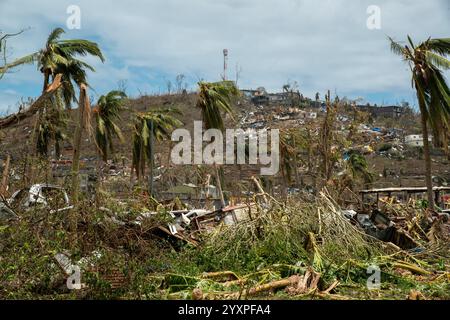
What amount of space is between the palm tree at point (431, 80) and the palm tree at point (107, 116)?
18.8 meters

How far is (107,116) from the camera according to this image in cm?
3250

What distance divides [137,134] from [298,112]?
36.3ft

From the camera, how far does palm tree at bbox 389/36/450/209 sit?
54.9ft

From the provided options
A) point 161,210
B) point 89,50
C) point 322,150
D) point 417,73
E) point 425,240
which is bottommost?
point 425,240

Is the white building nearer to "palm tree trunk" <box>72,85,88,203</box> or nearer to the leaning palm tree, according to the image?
the leaning palm tree

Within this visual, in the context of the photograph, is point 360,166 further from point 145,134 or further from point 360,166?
point 145,134

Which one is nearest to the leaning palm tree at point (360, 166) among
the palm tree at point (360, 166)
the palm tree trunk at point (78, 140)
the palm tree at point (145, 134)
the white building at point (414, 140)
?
the palm tree at point (360, 166)

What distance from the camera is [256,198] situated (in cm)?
1177

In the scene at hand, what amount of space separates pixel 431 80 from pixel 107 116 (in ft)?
67.7

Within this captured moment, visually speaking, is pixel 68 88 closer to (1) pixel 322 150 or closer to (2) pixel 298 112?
(1) pixel 322 150

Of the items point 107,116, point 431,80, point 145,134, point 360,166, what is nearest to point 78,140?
point 431,80

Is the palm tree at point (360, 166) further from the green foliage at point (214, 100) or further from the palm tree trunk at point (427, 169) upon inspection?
the palm tree trunk at point (427, 169)
